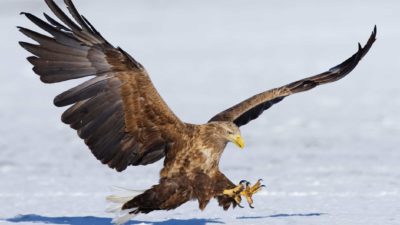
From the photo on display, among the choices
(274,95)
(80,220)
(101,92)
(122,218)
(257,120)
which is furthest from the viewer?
(257,120)

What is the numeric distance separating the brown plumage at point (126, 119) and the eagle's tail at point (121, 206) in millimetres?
14

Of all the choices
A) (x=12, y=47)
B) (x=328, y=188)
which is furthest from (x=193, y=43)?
(x=328, y=188)

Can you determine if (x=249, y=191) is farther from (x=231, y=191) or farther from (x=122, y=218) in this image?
(x=122, y=218)

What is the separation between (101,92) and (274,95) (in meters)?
1.23

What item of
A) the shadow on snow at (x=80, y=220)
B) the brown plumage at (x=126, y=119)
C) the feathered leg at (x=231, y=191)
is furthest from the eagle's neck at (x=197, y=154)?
the shadow on snow at (x=80, y=220)

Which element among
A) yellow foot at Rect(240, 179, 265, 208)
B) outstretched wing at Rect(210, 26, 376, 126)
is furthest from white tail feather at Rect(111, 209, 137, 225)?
outstretched wing at Rect(210, 26, 376, 126)

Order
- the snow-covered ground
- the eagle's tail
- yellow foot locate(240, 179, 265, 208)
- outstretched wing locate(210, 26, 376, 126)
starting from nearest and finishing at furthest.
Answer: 1. the eagle's tail
2. yellow foot locate(240, 179, 265, 208)
3. outstretched wing locate(210, 26, 376, 126)
4. the snow-covered ground

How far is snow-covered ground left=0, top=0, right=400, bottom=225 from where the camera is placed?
654 centimetres

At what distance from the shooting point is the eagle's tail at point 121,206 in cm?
555

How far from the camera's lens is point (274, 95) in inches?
247

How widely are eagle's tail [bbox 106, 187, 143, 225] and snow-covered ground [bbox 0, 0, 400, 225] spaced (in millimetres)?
296

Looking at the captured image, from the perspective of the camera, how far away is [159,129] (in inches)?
227

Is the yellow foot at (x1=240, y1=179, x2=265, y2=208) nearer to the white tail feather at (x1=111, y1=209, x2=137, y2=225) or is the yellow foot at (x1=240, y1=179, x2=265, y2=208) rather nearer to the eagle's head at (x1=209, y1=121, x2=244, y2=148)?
the eagle's head at (x1=209, y1=121, x2=244, y2=148)

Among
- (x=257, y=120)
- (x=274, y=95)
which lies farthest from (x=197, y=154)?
(x=257, y=120)
